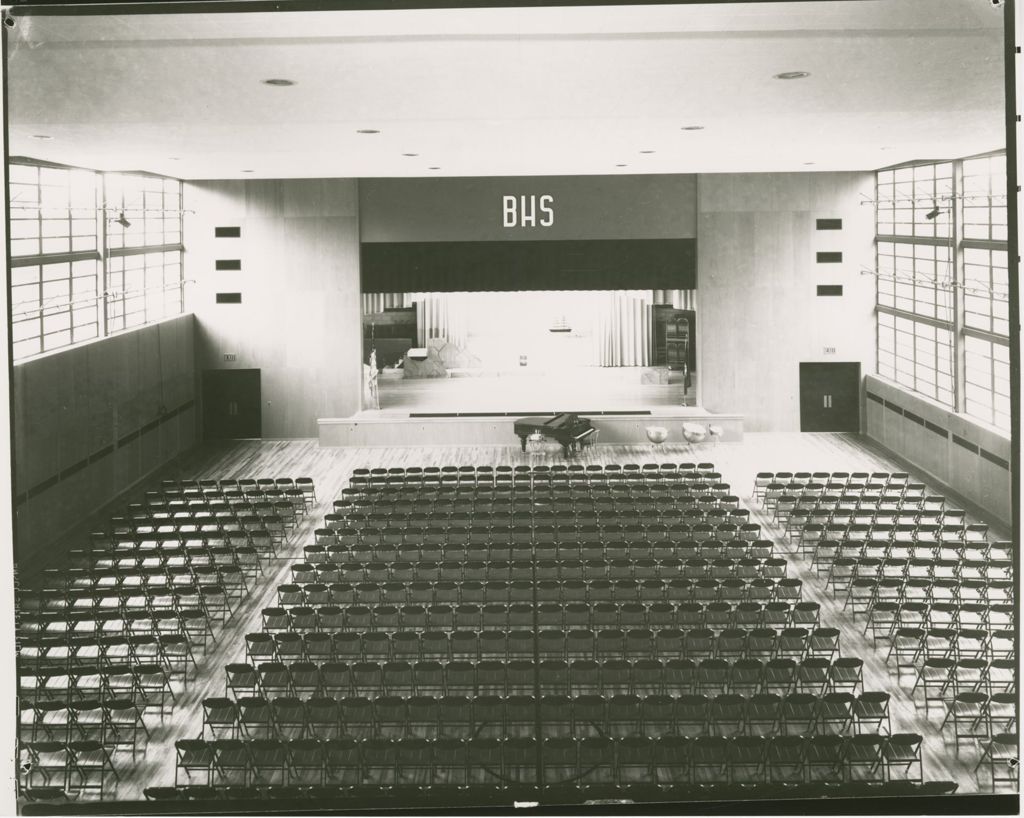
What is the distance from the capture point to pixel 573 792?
1036 centimetres

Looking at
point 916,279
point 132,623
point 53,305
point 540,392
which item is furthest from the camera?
point 540,392

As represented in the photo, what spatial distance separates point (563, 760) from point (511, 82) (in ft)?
24.6

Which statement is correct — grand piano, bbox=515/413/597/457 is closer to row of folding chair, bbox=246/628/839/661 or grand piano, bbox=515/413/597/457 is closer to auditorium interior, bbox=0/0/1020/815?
auditorium interior, bbox=0/0/1020/815

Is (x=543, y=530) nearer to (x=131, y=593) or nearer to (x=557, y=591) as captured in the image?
(x=557, y=591)

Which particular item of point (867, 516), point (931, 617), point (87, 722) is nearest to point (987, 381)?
point (867, 516)

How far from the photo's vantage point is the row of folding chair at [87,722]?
454 inches

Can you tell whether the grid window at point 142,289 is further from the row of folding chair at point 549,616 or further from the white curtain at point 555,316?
the row of folding chair at point 549,616

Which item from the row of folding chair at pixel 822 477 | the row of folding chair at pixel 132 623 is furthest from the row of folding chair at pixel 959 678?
the row of folding chair at pixel 132 623

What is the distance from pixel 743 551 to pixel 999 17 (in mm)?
9686

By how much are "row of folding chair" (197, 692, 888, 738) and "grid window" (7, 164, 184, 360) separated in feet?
30.4

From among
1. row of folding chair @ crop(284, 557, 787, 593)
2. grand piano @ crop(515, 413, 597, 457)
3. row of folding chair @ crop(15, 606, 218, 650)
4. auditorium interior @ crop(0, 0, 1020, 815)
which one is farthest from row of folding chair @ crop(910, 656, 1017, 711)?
grand piano @ crop(515, 413, 597, 457)

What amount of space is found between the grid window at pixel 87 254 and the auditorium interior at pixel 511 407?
0.13 meters

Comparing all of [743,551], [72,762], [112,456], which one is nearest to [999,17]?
[743,551]

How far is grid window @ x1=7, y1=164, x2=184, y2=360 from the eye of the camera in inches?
799
